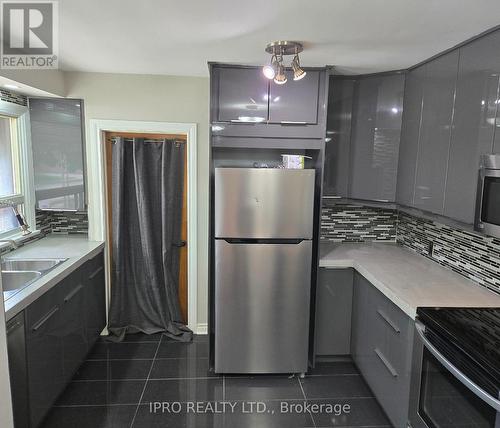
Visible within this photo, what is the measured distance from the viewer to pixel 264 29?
6.11 feet

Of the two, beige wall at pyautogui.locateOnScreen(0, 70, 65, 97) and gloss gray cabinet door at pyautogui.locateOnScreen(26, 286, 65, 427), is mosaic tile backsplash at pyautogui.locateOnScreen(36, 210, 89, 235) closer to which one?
beige wall at pyautogui.locateOnScreen(0, 70, 65, 97)

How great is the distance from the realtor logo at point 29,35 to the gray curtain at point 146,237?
0.84 m

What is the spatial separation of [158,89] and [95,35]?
98 centimetres

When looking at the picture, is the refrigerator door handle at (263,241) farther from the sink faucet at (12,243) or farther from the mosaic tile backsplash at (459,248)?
the sink faucet at (12,243)

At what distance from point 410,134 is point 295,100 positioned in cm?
84

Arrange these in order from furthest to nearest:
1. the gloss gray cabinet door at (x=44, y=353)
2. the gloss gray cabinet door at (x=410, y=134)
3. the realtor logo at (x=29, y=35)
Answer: the gloss gray cabinet door at (x=410, y=134) < the gloss gray cabinet door at (x=44, y=353) < the realtor logo at (x=29, y=35)

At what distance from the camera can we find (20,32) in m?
2.00

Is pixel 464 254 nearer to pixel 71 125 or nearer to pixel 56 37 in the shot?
pixel 56 37

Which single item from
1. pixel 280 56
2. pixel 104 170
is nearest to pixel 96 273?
pixel 104 170

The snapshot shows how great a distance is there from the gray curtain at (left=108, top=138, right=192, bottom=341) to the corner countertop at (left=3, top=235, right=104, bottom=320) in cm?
34

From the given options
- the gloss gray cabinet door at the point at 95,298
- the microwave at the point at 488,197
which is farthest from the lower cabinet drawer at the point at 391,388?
the gloss gray cabinet door at the point at 95,298

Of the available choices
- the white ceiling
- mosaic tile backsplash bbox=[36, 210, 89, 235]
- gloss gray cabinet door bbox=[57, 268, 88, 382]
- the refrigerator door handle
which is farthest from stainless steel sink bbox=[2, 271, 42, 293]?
the white ceiling

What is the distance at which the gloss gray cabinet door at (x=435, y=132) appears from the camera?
7.07 feet

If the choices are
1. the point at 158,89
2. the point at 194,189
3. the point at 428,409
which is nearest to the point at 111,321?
the point at 194,189
